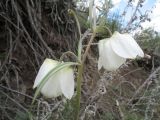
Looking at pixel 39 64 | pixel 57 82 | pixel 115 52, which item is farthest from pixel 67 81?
pixel 39 64

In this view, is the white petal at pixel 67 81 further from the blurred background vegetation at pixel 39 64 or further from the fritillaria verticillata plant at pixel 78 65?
the blurred background vegetation at pixel 39 64

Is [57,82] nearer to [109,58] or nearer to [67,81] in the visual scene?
[67,81]

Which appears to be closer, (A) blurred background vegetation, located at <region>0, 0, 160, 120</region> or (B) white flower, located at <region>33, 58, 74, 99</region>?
(B) white flower, located at <region>33, 58, 74, 99</region>

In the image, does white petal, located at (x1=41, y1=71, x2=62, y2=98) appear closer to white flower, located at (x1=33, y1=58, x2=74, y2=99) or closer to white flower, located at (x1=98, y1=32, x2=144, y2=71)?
white flower, located at (x1=33, y1=58, x2=74, y2=99)

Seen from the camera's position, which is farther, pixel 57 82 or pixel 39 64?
pixel 39 64

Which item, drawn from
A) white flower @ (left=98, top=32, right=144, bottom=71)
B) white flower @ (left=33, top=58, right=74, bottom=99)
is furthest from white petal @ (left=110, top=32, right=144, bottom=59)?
white flower @ (left=33, top=58, right=74, bottom=99)
